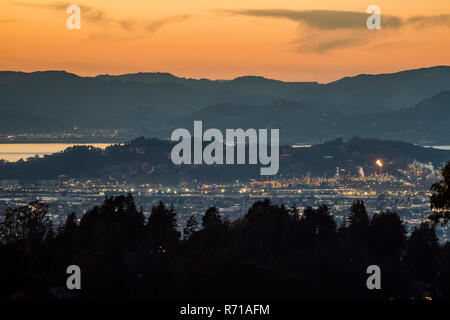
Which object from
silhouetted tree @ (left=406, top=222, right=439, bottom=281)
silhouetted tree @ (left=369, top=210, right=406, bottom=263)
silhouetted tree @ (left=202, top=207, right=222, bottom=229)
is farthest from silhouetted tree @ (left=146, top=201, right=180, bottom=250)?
silhouetted tree @ (left=406, top=222, right=439, bottom=281)

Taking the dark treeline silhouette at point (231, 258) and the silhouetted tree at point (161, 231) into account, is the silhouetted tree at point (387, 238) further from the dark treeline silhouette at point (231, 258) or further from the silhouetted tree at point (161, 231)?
the silhouetted tree at point (161, 231)

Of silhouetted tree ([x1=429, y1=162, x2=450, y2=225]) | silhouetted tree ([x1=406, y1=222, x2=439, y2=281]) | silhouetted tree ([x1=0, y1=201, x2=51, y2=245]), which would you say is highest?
silhouetted tree ([x1=429, y1=162, x2=450, y2=225])

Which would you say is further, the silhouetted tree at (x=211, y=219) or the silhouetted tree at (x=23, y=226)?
the silhouetted tree at (x=23, y=226)

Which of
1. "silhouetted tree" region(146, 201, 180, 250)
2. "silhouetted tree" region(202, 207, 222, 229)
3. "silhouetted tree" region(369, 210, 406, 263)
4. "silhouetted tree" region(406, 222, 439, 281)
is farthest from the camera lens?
"silhouetted tree" region(202, 207, 222, 229)

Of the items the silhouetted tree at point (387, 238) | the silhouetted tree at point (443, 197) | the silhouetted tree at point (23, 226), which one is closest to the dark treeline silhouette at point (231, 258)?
the silhouetted tree at point (387, 238)

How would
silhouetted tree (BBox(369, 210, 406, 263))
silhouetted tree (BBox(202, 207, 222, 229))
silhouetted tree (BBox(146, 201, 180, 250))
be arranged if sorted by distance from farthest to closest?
silhouetted tree (BBox(202, 207, 222, 229)) < silhouetted tree (BBox(369, 210, 406, 263)) < silhouetted tree (BBox(146, 201, 180, 250))

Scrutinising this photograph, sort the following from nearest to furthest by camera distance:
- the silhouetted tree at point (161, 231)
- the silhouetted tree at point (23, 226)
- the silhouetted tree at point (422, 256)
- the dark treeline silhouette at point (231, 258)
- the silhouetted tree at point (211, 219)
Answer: the dark treeline silhouette at point (231, 258) → the silhouetted tree at point (161, 231) → the silhouetted tree at point (422, 256) → the silhouetted tree at point (211, 219) → the silhouetted tree at point (23, 226)

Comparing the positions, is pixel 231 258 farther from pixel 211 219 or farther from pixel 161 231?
pixel 211 219

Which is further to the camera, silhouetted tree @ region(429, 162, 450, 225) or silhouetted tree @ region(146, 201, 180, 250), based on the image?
silhouetted tree @ region(146, 201, 180, 250)

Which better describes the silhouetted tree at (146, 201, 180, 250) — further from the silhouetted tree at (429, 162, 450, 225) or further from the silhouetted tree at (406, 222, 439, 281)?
the silhouetted tree at (429, 162, 450, 225)
